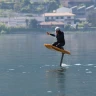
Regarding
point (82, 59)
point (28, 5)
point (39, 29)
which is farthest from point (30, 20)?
point (82, 59)

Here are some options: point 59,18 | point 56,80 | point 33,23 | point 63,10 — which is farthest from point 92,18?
point 56,80

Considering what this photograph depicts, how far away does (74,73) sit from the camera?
3228 centimetres

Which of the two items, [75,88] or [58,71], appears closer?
[75,88]

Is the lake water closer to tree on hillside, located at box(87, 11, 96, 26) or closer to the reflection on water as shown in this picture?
the reflection on water

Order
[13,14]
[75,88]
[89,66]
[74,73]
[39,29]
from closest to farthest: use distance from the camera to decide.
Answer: [75,88] < [74,73] < [89,66] < [39,29] < [13,14]

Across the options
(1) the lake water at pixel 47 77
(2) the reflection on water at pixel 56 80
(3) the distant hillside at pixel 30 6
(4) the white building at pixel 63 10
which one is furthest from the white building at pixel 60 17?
(2) the reflection on water at pixel 56 80

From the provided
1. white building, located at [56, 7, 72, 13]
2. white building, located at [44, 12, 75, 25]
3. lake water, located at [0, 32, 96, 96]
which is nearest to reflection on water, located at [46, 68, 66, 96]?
lake water, located at [0, 32, 96, 96]

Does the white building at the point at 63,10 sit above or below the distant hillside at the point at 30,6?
below

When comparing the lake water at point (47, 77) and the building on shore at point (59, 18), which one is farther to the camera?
the building on shore at point (59, 18)

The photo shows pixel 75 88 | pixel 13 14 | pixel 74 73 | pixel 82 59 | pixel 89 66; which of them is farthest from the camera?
pixel 13 14

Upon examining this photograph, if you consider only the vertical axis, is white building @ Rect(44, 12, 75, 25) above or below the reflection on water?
below

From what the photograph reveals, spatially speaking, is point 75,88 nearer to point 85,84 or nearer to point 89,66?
point 85,84

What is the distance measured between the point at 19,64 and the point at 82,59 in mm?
4558

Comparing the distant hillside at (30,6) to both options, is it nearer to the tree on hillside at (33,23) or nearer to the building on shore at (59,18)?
the building on shore at (59,18)
